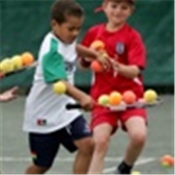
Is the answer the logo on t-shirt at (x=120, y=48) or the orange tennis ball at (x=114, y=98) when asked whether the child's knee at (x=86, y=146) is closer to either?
the orange tennis ball at (x=114, y=98)

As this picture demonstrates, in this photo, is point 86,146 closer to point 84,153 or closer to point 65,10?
point 84,153

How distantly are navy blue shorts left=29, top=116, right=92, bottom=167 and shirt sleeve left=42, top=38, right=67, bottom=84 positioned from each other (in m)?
0.46

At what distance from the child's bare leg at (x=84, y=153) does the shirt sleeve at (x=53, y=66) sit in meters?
0.58

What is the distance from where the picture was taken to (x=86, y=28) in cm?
1616

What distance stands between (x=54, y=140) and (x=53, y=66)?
2.05 feet

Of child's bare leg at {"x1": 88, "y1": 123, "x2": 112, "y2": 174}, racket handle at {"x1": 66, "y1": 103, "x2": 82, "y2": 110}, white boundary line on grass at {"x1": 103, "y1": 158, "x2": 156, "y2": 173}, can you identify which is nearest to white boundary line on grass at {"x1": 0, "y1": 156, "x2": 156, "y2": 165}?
white boundary line on grass at {"x1": 103, "y1": 158, "x2": 156, "y2": 173}

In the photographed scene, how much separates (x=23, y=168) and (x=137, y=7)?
6.87 metres

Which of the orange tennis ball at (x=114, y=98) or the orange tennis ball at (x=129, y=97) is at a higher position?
the orange tennis ball at (x=114, y=98)

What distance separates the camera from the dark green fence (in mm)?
16094

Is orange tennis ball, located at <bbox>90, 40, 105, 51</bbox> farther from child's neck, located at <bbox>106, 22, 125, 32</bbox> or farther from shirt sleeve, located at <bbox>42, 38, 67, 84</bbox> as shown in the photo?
shirt sleeve, located at <bbox>42, 38, 67, 84</bbox>

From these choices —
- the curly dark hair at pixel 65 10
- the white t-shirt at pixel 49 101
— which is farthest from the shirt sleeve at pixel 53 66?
the curly dark hair at pixel 65 10

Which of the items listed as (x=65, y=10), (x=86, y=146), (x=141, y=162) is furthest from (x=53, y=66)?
(x=141, y=162)

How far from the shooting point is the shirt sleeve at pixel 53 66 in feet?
24.9

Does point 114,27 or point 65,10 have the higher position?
point 65,10
